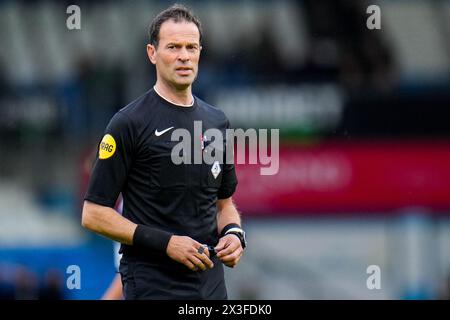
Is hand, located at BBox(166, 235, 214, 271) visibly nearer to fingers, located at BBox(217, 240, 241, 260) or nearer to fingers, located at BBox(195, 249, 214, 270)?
fingers, located at BBox(195, 249, 214, 270)

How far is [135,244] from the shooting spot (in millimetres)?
6031

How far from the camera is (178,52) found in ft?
20.0

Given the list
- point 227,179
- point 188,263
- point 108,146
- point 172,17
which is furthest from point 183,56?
point 188,263

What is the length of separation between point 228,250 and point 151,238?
38 centimetres

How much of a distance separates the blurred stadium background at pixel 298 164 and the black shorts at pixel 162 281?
10.0 m

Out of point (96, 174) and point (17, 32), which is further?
point (17, 32)

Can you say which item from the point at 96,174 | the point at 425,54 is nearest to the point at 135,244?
the point at 96,174

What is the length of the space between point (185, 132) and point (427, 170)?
40.3ft

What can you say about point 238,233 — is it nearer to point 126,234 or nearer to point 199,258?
point 199,258

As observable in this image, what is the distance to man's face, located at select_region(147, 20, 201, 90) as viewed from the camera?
6094 millimetres

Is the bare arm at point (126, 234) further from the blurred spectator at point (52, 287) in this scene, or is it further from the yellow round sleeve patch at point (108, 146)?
the blurred spectator at point (52, 287)

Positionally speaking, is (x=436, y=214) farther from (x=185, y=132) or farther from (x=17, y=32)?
(x=185, y=132)

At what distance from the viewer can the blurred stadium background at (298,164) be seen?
1775 cm

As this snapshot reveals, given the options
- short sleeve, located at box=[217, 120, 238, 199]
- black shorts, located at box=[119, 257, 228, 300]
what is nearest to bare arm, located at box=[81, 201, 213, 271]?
black shorts, located at box=[119, 257, 228, 300]
